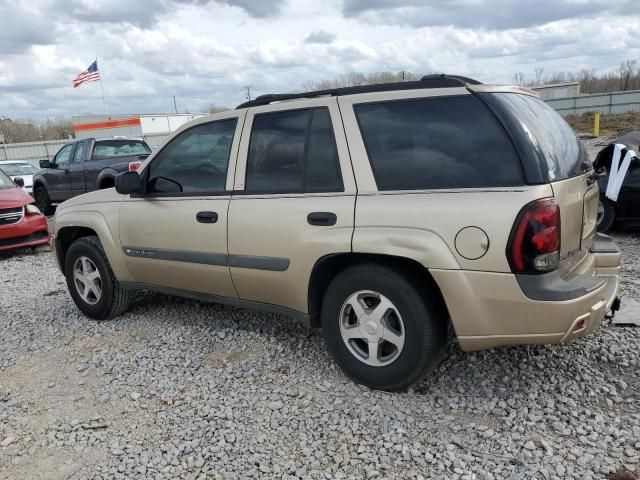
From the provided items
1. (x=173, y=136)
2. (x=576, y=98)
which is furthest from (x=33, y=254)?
(x=576, y=98)

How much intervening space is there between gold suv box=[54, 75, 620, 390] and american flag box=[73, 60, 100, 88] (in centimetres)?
3133

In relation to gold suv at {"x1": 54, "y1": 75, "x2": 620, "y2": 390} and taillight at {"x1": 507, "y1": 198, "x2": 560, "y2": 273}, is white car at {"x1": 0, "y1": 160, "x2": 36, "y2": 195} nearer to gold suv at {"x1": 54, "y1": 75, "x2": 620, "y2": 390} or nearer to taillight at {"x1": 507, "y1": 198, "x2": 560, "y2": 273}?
gold suv at {"x1": 54, "y1": 75, "x2": 620, "y2": 390}

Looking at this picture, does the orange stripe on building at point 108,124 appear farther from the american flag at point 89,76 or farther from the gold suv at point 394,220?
the gold suv at point 394,220

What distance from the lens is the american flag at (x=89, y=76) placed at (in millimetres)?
31359

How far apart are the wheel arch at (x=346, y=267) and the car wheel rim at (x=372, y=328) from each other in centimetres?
20

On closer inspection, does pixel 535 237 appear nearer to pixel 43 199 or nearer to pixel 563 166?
pixel 563 166

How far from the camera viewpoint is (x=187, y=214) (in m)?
3.86

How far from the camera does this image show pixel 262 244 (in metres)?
3.44

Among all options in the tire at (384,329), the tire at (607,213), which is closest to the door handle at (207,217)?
the tire at (384,329)

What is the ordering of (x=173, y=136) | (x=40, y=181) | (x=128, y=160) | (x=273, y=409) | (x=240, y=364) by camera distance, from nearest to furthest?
1. (x=273, y=409)
2. (x=240, y=364)
3. (x=173, y=136)
4. (x=128, y=160)
5. (x=40, y=181)

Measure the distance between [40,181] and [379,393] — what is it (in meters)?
12.1

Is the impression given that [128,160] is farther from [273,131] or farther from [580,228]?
[580,228]

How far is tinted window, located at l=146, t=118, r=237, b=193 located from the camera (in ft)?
12.4

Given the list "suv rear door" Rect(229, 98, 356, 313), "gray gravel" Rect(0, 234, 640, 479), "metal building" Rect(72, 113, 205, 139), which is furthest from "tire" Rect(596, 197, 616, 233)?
"metal building" Rect(72, 113, 205, 139)
